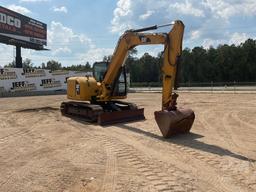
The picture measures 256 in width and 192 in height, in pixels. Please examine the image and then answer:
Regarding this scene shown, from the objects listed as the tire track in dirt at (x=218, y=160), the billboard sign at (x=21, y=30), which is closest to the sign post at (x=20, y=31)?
the billboard sign at (x=21, y=30)

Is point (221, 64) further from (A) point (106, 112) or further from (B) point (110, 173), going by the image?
(B) point (110, 173)

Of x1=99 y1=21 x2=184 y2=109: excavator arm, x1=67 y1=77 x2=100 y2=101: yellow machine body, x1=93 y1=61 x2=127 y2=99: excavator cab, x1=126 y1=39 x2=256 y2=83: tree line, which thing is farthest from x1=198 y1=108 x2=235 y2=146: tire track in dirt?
x1=126 y1=39 x2=256 y2=83: tree line

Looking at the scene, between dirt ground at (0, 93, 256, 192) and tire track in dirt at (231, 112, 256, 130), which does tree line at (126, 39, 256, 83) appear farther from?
dirt ground at (0, 93, 256, 192)

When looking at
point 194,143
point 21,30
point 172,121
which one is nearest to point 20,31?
point 21,30

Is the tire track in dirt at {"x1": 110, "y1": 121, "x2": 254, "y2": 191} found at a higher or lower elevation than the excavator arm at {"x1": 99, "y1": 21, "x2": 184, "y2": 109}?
lower

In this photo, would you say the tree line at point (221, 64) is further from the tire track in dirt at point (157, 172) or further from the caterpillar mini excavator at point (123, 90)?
the tire track in dirt at point (157, 172)

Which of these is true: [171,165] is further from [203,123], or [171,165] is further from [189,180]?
[203,123]

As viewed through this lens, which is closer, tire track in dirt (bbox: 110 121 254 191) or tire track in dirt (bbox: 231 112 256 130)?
tire track in dirt (bbox: 110 121 254 191)

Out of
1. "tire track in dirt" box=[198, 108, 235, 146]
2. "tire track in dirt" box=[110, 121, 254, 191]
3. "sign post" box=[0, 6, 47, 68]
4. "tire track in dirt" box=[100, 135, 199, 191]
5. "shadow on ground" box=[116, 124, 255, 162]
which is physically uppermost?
"sign post" box=[0, 6, 47, 68]

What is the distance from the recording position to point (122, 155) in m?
9.03

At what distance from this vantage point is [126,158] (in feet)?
28.6

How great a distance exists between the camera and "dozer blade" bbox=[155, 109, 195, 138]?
11.1 meters

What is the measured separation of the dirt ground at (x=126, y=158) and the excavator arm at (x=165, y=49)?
1.49 metres

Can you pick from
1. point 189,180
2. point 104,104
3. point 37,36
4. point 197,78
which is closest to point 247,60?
point 197,78
